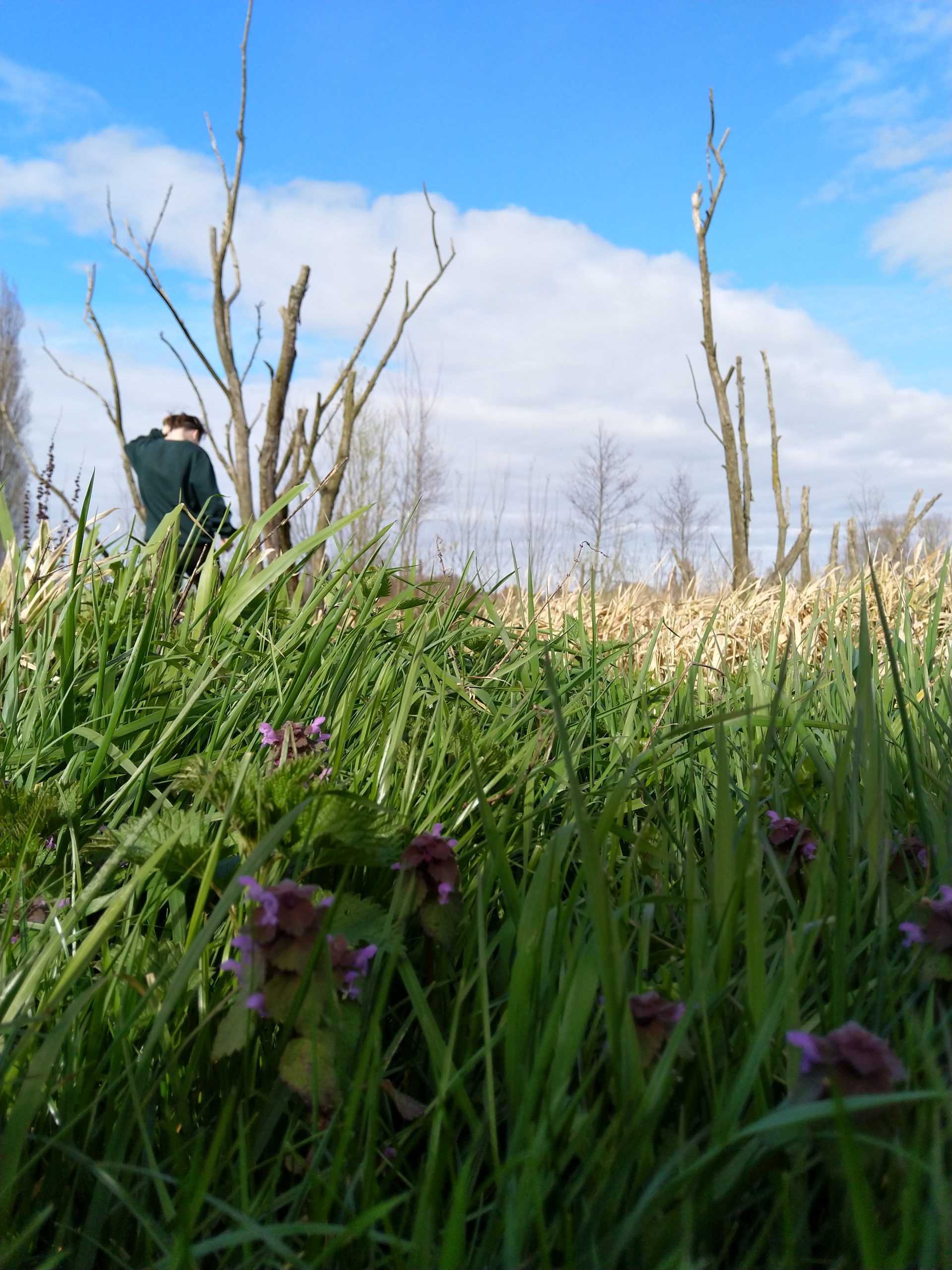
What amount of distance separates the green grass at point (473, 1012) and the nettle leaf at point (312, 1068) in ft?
0.13

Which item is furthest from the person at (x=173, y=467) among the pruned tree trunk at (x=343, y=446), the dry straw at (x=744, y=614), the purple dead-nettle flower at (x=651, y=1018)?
the purple dead-nettle flower at (x=651, y=1018)

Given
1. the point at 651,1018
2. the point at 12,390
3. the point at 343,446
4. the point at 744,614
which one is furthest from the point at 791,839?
the point at 12,390

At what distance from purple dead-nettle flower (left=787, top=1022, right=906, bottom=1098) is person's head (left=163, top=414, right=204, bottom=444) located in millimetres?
6050

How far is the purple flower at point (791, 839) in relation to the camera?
120 centimetres

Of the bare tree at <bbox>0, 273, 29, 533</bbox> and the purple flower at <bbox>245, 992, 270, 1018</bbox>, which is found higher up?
the bare tree at <bbox>0, 273, 29, 533</bbox>

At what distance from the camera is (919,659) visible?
8.77 ft

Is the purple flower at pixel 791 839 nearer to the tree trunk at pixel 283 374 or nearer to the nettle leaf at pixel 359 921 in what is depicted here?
the nettle leaf at pixel 359 921

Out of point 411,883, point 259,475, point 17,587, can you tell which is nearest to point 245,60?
point 259,475

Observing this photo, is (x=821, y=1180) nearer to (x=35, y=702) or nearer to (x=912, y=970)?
(x=912, y=970)

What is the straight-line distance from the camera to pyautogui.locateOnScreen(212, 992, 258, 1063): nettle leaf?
837 mm

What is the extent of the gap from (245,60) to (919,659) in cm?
610

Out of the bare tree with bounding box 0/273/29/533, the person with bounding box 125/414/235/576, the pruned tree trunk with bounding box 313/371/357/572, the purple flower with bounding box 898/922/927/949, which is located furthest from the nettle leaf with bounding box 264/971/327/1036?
the bare tree with bounding box 0/273/29/533

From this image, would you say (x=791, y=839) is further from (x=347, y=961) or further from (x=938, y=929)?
(x=347, y=961)

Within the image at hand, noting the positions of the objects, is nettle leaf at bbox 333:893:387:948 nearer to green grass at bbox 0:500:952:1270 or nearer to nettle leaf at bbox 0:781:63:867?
green grass at bbox 0:500:952:1270
